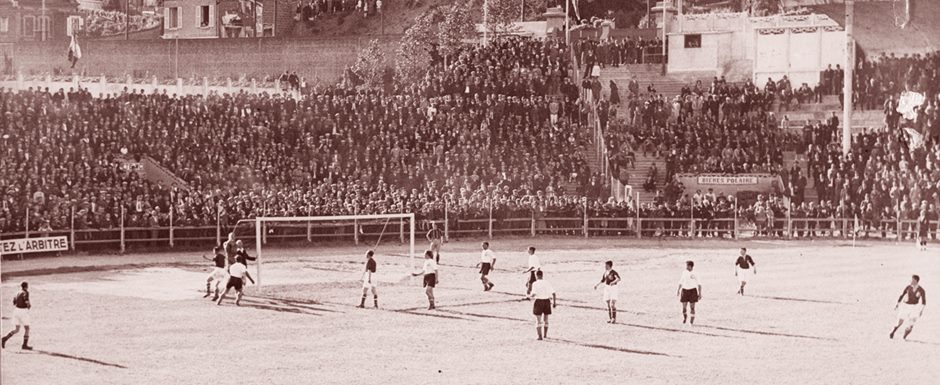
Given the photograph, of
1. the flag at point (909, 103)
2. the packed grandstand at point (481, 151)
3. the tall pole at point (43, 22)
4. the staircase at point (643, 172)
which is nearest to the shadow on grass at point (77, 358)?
the packed grandstand at point (481, 151)

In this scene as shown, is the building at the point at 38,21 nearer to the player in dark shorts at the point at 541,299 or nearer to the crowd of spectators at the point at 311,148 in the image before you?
the crowd of spectators at the point at 311,148

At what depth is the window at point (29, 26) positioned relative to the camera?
191ft

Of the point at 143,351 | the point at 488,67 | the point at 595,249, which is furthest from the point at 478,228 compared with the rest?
the point at 143,351

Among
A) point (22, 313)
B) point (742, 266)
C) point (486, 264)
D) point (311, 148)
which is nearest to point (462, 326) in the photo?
point (486, 264)

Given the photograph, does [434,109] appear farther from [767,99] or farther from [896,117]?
[896,117]

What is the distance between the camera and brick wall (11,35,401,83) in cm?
7094

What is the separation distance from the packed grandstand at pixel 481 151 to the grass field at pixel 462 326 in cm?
292

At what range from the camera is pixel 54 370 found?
85.3ft

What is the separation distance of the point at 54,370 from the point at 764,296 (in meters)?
20.1

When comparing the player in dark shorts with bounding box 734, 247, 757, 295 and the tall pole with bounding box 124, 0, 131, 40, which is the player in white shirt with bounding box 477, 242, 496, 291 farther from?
the tall pole with bounding box 124, 0, 131, 40

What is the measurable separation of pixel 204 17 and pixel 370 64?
13.8m

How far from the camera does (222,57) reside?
7231cm

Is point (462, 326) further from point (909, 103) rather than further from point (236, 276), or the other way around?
point (909, 103)

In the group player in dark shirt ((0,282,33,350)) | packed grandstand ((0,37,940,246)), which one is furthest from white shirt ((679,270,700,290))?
packed grandstand ((0,37,940,246))
